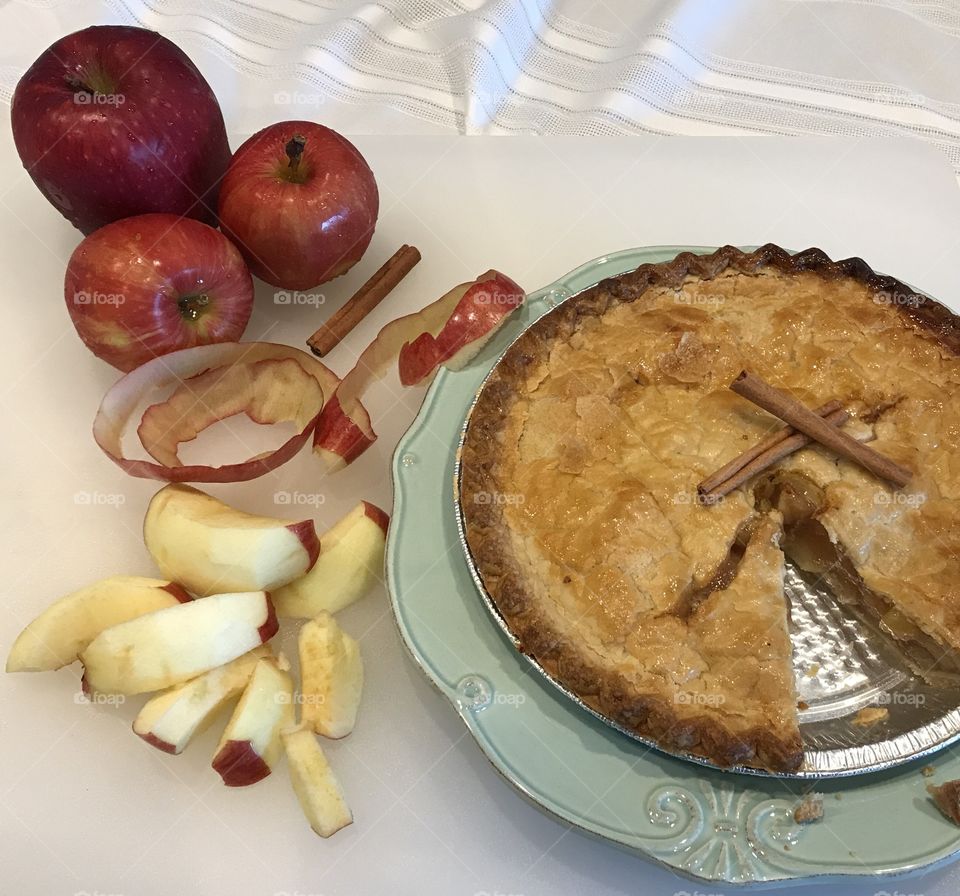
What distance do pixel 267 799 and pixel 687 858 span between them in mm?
959

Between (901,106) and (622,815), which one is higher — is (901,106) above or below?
above

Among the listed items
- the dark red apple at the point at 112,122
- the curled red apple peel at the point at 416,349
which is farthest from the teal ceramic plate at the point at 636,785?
the dark red apple at the point at 112,122

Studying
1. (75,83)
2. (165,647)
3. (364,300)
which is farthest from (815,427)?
(75,83)

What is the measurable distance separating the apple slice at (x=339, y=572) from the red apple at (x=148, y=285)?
73 centimetres

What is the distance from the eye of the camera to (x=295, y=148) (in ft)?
8.26

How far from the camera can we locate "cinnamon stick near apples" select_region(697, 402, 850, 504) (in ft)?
7.12

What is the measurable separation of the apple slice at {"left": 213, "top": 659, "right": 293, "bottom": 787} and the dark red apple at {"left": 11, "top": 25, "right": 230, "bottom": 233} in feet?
4.48

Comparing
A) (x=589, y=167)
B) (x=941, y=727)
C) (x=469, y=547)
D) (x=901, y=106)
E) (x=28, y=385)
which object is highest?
(x=901, y=106)

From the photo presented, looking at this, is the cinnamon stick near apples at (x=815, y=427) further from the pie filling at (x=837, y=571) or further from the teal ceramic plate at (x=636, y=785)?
the teal ceramic plate at (x=636, y=785)

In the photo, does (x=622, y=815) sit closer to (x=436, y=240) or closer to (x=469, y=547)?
(x=469, y=547)

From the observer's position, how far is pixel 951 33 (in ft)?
11.6

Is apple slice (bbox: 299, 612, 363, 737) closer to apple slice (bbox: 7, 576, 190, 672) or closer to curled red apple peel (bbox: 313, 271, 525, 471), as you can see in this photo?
apple slice (bbox: 7, 576, 190, 672)

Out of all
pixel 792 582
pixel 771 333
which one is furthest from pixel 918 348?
pixel 792 582

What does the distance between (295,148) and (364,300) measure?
1.59 ft
